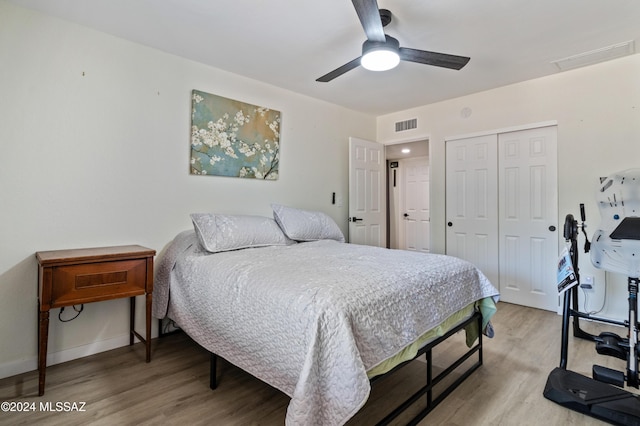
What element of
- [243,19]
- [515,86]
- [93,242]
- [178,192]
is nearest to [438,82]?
[515,86]

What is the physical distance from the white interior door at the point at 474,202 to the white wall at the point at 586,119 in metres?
0.32

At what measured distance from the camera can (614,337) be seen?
2.00 metres

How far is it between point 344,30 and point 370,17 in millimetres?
669

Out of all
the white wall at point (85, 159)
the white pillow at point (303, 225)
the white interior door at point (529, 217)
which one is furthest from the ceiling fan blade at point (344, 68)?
the white interior door at point (529, 217)

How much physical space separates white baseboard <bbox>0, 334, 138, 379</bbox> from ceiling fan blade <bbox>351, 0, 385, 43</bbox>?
9.69ft

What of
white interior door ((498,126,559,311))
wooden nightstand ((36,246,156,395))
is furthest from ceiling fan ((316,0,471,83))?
wooden nightstand ((36,246,156,395))

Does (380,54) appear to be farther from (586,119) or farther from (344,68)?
(586,119)

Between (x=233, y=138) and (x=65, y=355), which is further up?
(x=233, y=138)

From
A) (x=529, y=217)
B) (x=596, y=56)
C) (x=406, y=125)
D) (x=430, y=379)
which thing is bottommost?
(x=430, y=379)

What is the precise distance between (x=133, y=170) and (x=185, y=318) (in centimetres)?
132

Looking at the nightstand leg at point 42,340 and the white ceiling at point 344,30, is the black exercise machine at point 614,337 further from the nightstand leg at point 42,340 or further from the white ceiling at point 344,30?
the nightstand leg at point 42,340

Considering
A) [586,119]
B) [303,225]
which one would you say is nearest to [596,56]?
[586,119]

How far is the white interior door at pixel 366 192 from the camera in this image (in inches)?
167

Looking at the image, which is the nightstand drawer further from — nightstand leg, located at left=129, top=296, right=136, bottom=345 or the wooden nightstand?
nightstand leg, located at left=129, top=296, right=136, bottom=345
